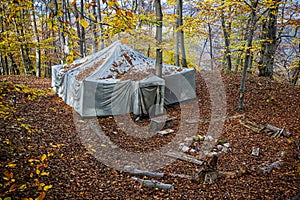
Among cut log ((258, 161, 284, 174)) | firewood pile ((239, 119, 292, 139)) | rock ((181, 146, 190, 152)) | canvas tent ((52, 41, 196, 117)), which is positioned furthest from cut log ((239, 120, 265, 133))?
canvas tent ((52, 41, 196, 117))

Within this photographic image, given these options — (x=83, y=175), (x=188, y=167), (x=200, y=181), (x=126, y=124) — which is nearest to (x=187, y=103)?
(x=126, y=124)

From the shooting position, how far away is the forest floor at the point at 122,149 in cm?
397

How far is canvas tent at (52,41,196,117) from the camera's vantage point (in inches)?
332

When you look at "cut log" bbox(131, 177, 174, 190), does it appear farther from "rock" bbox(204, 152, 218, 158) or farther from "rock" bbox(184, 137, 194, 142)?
"rock" bbox(184, 137, 194, 142)

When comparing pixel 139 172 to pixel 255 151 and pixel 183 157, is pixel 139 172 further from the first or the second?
pixel 255 151

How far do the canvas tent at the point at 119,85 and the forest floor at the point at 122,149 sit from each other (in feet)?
2.20

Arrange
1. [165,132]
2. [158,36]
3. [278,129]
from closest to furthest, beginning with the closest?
[278,129] → [165,132] → [158,36]

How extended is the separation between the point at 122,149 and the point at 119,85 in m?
3.00

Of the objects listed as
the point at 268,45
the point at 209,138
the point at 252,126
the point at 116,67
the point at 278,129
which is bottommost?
the point at 209,138

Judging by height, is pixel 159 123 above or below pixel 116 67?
below

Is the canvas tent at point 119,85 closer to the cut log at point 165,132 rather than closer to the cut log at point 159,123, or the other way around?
the cut log at point 159,123

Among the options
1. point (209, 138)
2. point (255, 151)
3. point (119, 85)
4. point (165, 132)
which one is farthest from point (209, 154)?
point (119, 85)

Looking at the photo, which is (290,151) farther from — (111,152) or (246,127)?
(111,152)

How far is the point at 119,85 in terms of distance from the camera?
8602 mm
